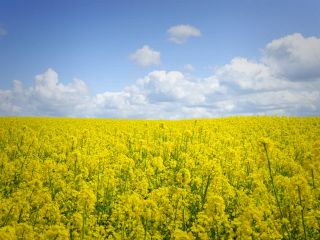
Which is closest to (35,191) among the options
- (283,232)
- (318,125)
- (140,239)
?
(140,239)

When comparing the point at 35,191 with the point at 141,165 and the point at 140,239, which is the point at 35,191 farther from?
the point at 141,165

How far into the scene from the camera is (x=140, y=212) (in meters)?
6.26

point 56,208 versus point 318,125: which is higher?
point 318,125

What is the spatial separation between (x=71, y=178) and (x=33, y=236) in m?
4.76

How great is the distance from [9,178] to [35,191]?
3449mm

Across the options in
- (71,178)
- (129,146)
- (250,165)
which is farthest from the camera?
(129,146)

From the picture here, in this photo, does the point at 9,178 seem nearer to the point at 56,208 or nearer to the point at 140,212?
the point at 56,208

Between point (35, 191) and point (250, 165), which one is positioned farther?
point (250, 165)

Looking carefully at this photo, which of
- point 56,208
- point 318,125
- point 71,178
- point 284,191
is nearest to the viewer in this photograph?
point 56,208

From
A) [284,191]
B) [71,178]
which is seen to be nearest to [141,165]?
[71,178]

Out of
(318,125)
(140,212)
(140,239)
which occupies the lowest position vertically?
(140,239)

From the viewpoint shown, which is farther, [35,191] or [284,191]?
[284,191]

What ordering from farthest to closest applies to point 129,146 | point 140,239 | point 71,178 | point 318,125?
point 318,125
point 129,146
point 71,178
point 140,239

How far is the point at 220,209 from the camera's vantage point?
19.1 ft
